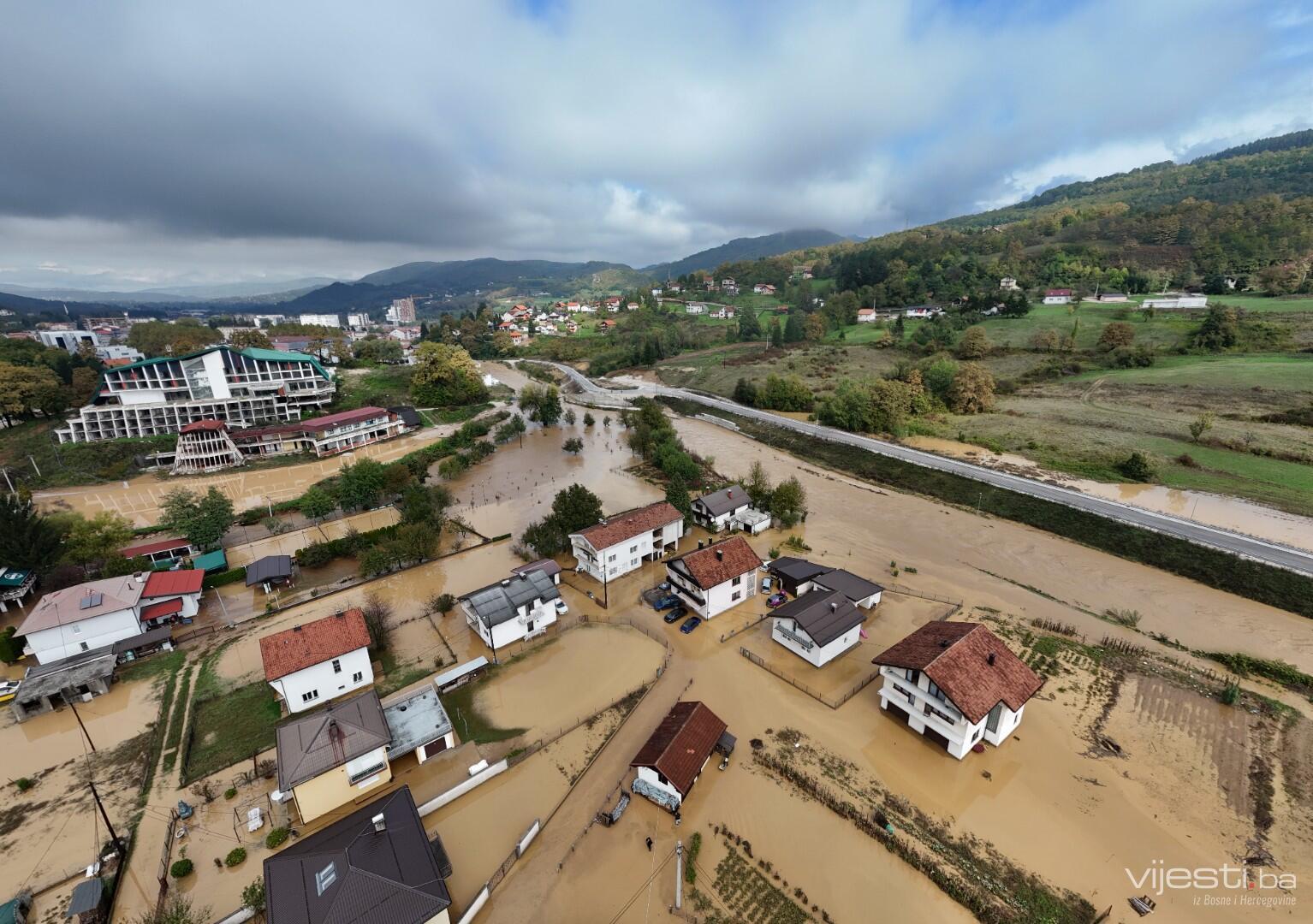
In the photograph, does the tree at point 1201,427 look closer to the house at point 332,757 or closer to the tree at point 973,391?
the tree at point 973,391

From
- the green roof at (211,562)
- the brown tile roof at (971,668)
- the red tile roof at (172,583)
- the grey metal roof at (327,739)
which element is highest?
the brown tile roof at (971,668)

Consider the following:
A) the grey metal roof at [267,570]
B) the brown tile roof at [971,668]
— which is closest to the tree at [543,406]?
the grey metal roof at [267,570]

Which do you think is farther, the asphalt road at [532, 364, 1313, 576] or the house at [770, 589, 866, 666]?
the asphalt road at [532, 364, 1313, 576]

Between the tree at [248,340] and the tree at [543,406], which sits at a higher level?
the tree at [248,340]

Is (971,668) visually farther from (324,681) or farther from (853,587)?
(324,681)

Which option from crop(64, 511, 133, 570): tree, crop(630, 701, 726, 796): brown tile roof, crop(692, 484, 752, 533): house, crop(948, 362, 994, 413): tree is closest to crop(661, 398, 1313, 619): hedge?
crop(692, 484, 752, 533): house

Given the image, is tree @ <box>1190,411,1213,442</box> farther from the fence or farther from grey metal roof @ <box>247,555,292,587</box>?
grey metal roof @ <box>247,555,292,587</box>
